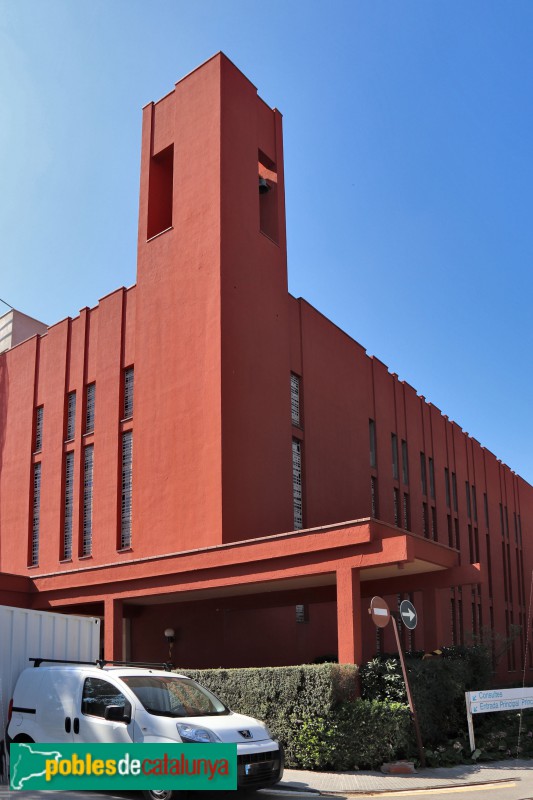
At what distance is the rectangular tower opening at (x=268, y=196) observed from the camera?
26281 mm

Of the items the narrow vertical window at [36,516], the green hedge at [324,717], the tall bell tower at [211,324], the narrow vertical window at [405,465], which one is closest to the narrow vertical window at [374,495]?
the narrow vertical window at [405,465]

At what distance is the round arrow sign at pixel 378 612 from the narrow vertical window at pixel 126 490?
11442 millimetres

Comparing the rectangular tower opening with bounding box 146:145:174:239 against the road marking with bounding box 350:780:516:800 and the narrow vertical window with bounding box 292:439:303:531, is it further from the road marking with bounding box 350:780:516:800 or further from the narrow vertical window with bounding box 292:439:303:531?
the road marking with bounding box 350:780:516:800

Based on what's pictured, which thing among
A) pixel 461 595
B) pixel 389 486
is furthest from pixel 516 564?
pixel 389 486

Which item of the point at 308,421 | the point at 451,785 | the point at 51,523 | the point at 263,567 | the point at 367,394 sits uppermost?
the point at 367,394

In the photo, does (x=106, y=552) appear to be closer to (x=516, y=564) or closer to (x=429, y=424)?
(x=429, y=424)

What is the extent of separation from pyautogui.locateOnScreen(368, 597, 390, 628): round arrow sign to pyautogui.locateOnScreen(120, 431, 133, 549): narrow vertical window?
11.4 meters

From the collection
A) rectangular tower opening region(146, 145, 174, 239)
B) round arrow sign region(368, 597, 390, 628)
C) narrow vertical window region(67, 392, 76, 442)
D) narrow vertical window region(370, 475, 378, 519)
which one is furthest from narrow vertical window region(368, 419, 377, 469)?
round arrow sign region(368, 597, 390, 628)

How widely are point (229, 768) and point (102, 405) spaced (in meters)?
17.2

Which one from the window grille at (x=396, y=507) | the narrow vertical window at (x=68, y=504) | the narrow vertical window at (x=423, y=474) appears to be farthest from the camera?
the narrow vertical window at (x=423, y=474)

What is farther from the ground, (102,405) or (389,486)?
(102,405)

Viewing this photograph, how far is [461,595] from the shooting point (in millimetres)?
35812

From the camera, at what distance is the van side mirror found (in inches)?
395

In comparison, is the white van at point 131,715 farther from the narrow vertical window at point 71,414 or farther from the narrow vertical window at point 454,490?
the narrow vertical window at point 454,490
